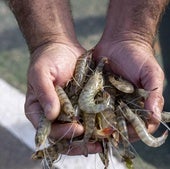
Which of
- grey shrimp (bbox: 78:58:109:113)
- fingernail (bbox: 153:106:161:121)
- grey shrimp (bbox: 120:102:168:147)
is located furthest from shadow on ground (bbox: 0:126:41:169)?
fingernail (bbox: 153:106:161:121)

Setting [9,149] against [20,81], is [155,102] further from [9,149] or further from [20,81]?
[20,81]

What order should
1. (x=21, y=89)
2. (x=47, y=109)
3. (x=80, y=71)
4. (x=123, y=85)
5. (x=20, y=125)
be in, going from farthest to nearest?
(x=21, y=89) < (x=20, y=125) < (x=80, y=71) < (x=123, y=85) < (x=47, y=109)

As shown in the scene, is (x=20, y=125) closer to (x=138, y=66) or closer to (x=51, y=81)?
(x=51, y=81)

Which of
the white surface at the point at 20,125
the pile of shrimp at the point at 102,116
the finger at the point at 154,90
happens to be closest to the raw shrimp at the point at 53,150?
the pile of shrimp at the point at 102,116

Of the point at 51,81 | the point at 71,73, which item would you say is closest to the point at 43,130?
the point at 51,81

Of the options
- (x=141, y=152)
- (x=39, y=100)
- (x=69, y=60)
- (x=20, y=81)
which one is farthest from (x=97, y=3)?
(x=39, y=100)

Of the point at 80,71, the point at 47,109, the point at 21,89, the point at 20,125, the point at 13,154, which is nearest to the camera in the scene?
the point at 47,109

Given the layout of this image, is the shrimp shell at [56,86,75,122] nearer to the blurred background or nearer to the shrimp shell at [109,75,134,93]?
the shrimp shell at [109,75,134,93]
